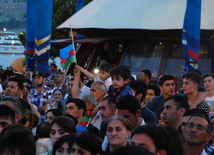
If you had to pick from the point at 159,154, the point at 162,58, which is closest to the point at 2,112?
the point at 159,154

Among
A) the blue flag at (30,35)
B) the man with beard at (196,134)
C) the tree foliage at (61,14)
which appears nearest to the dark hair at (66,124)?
the man with beard at (196,134)

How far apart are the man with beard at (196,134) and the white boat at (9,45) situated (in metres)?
88.2

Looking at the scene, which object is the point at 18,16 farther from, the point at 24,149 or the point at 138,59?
the point at 24,149

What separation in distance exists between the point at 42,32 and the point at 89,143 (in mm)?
10305

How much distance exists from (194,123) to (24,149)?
2315 mm

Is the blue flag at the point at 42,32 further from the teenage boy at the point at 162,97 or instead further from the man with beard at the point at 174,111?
the man with beard at the point at 174,111

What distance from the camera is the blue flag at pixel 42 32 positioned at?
1447cm

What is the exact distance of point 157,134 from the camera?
154 inches

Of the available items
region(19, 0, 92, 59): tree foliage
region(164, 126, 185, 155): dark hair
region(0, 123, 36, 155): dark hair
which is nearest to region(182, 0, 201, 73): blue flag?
region(164, 126, 185, 155): dark hair

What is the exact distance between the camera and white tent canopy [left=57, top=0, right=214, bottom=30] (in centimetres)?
1648

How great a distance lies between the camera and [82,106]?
7.27 metres

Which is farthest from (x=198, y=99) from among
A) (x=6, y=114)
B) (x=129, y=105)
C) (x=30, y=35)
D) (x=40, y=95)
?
(x=30, y=35)

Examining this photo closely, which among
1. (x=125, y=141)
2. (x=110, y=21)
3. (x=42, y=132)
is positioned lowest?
(x=42, y=132)

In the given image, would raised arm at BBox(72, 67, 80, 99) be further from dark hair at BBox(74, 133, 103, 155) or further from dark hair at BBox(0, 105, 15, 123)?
dark hair at BBox(74, 133, 103, 155)
